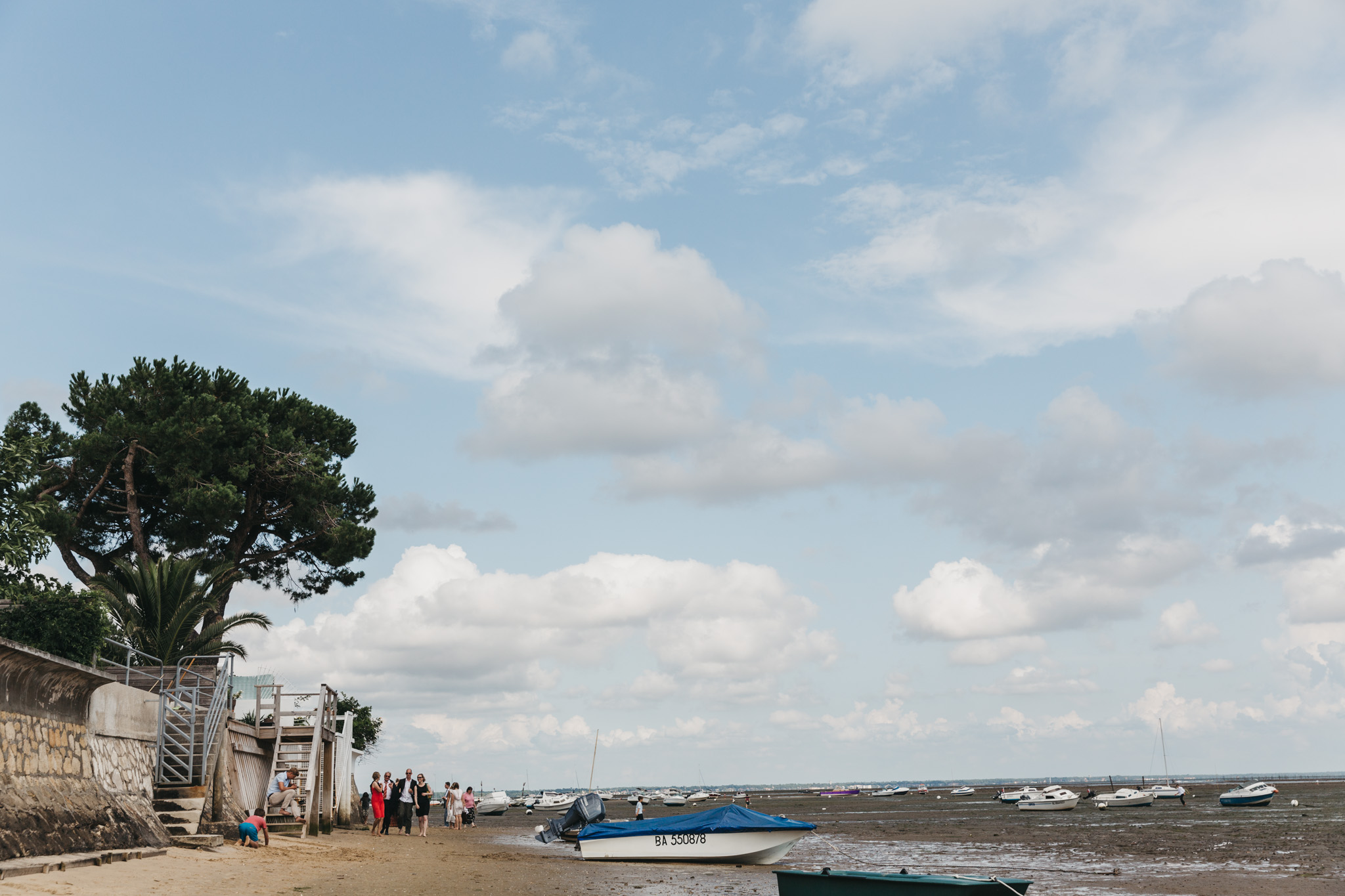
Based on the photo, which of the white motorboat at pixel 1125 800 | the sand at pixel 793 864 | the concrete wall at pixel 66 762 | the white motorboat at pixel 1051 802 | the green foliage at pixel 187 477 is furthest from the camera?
the white motorboat at pixel 1125 800

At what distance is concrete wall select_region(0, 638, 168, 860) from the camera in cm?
1227

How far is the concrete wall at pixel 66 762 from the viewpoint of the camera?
483 inches

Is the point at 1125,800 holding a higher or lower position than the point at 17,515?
lower

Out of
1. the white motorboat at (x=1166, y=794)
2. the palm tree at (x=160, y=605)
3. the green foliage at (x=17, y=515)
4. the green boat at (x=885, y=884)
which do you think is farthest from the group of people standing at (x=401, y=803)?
the white motorboat at (x=1166, y=794)

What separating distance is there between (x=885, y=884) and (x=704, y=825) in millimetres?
12614

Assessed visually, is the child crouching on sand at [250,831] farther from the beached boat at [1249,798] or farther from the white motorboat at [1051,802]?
the beached boat at [1249,798]

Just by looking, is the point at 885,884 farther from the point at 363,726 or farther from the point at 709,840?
the point at 363,726

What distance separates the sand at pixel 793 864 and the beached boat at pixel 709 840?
43 centimetres

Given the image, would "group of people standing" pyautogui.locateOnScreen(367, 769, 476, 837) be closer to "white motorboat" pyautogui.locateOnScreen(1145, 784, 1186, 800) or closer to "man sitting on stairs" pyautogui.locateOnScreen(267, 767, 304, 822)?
"man sitting on stairs" pyautogui.locateOnScreen(267, 767, 304, 822)

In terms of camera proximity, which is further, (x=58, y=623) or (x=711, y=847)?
(x=711, y=847)

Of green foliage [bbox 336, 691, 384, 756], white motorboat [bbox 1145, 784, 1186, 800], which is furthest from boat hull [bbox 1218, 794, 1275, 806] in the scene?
green foliage [bbox 336, 691, 384, 756]

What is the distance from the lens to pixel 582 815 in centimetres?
3016

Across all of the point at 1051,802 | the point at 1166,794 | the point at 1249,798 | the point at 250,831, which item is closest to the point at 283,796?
the point at 250,831

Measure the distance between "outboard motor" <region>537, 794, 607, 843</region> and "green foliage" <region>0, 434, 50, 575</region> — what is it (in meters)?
16.1
